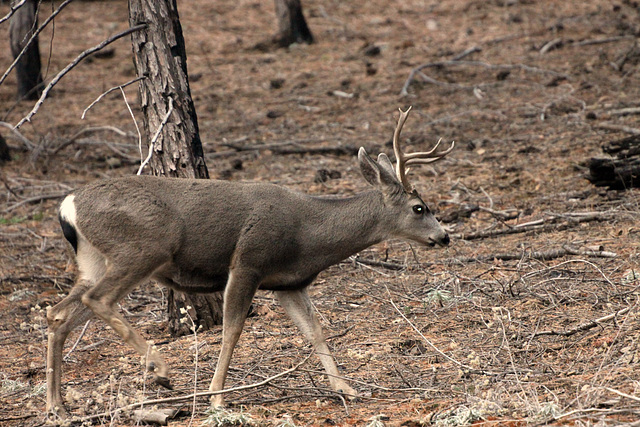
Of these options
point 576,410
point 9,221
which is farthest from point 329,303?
point 9,221

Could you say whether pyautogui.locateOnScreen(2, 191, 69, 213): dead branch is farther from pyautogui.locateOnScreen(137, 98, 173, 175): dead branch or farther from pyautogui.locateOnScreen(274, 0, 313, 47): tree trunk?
pyautogui.locateOnScreen(274, 0, 313, 47): tree trunk

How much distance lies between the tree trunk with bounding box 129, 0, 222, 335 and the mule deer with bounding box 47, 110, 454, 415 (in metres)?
1.33

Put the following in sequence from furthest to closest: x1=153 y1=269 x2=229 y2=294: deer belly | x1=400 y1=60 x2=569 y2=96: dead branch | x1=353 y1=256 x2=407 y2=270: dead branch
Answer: x1=400 y1=60 x2=569 y2=96: dead branch, x1=353 y1=256 x2=407 y2=270: dead branch, x1=153 y1=269 x2=229 y2=294: deer belly

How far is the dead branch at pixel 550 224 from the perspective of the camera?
9.83 meters

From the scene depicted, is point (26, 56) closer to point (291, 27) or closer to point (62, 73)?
point (291, 27)

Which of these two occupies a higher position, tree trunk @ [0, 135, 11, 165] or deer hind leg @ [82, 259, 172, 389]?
deer hind leg @ [82, 259, 172, 389]

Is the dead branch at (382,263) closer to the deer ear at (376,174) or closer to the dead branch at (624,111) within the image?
the deer ear at (376,174)

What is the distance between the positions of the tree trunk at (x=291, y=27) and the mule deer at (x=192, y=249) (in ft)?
45.2

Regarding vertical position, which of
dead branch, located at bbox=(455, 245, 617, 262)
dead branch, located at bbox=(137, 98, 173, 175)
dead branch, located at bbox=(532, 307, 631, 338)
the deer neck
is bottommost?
dead branch, located at bbox=(455, 245, 617, 262)

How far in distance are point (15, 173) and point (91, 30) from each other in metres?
8.65

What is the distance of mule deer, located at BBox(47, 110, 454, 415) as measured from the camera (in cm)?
604

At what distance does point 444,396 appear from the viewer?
19.2ft

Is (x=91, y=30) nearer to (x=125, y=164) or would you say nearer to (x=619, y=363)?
(x=125, y=164)

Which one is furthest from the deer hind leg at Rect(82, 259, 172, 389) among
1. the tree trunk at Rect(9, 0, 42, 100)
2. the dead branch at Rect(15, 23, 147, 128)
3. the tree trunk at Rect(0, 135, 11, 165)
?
the tree trunk at Rect(9, 0, 42, 100)
